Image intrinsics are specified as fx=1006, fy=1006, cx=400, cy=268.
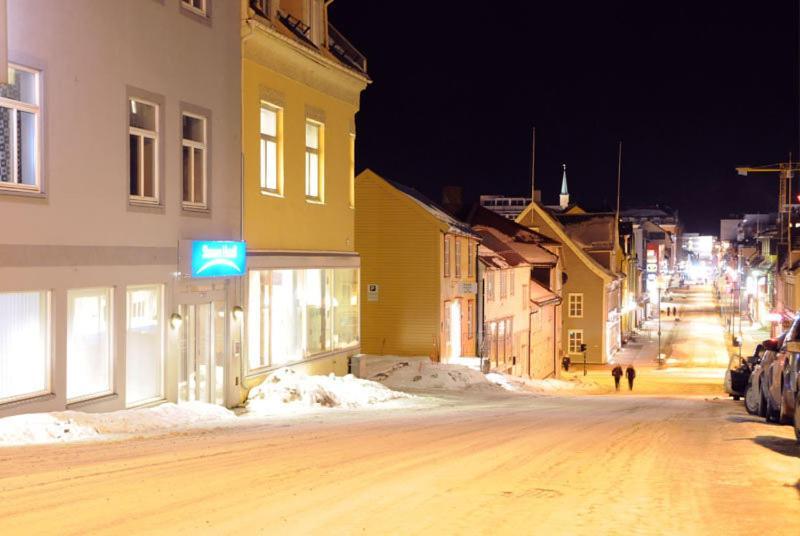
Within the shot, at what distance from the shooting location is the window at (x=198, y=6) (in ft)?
61.6

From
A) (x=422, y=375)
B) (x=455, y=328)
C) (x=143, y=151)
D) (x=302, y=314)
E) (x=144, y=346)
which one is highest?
(x=143, y=151)

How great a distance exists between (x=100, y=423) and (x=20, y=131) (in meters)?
4.37

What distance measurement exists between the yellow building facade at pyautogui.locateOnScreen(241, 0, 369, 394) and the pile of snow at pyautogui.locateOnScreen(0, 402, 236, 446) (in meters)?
3.43

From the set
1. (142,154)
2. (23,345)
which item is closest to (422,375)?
(142,154)

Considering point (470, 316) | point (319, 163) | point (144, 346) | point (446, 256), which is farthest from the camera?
point (470, 316)

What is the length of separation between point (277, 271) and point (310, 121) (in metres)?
4.01

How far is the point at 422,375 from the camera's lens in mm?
31250

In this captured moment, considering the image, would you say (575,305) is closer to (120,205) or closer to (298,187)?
(298,187)

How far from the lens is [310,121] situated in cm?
2411

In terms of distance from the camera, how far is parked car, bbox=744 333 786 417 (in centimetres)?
1914

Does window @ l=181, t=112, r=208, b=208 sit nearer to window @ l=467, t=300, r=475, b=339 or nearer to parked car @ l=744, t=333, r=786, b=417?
parked car @ l=744, t=333, r=786, b=417

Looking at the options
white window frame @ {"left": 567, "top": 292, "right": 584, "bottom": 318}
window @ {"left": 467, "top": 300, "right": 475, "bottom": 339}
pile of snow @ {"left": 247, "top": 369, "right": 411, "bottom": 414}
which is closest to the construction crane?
white window frame @ {"left": 567, "top": 292, "right": 584, "bottom": 318}

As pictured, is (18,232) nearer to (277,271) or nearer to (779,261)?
(277,271)

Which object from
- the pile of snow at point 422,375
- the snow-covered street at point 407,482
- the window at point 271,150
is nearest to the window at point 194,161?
the window at point 271,150
